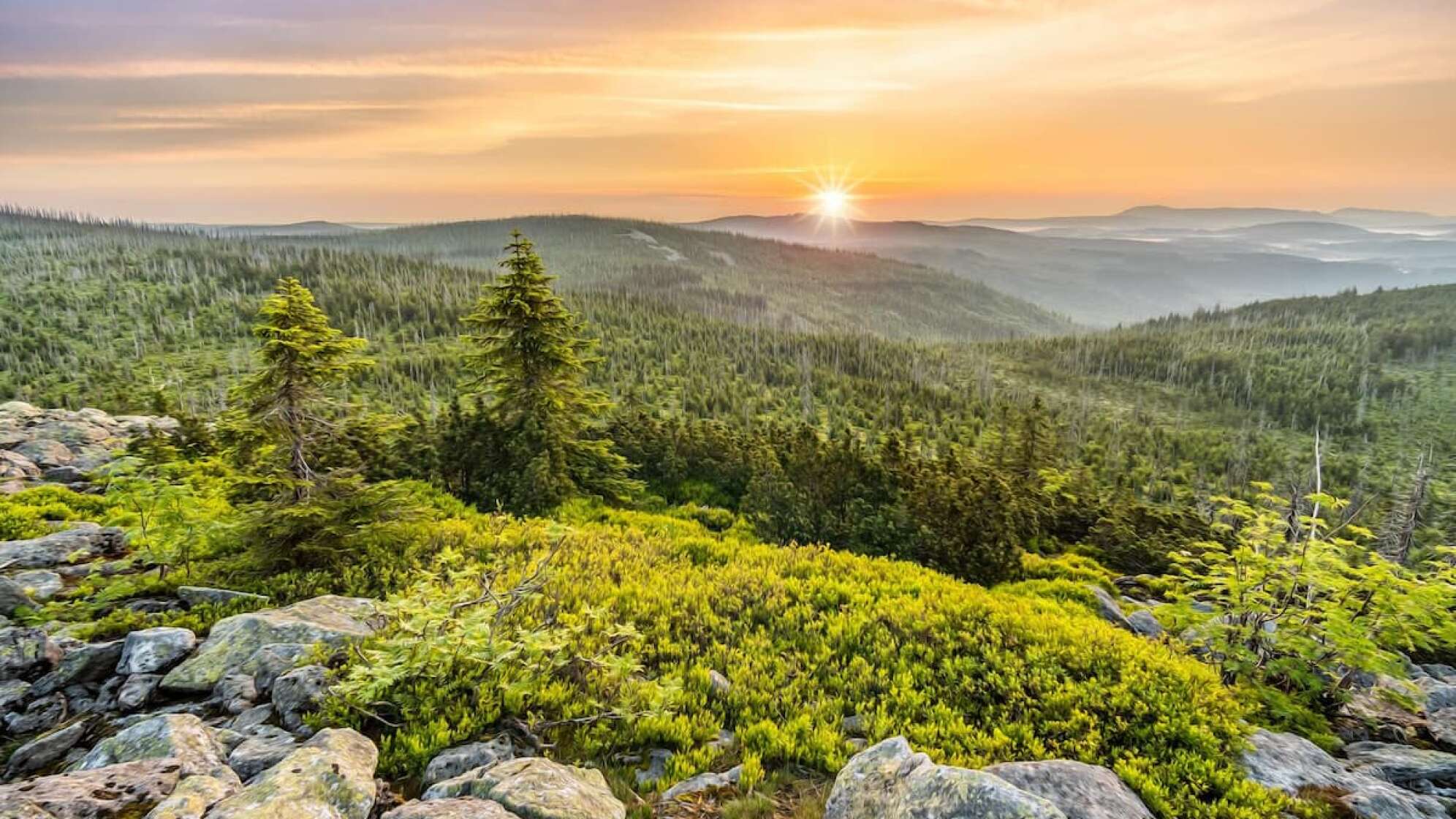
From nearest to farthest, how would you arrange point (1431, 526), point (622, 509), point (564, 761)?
point (564, 761) → point (622, 509) → point (1431, 526)

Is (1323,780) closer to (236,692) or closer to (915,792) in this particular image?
(915,792)

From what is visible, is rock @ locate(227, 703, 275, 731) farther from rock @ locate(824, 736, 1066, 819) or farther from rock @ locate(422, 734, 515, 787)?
rock @ locate(824, 736, 1066, 819)

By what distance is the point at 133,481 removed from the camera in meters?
11.1

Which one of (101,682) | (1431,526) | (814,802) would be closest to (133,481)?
(101,682)

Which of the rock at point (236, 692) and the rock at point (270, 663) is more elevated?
the rock at point (270, 663)

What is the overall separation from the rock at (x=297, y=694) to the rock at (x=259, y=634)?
73 cm

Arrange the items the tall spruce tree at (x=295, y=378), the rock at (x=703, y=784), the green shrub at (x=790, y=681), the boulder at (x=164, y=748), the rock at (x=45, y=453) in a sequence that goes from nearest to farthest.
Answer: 1. the boulder at (x=164, y=748)
2. the rock at (x=703, y=784)
3. the green shrub at (x=790, y=681)
4. the tall spruce tree at (x=295, y=378)
5. the rock at (x=45, y=453)

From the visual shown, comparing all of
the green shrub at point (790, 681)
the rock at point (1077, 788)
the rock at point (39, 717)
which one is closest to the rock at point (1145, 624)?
the green shrub at point (790, 681)

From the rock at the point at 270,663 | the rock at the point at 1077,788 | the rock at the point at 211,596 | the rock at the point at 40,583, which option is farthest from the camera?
the rock at the point at 40,583

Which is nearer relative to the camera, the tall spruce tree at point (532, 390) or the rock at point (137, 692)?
the rock at point (137, 692)

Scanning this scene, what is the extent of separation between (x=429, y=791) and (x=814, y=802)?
12.9ft

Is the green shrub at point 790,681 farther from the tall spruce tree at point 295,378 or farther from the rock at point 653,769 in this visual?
the tall spruce tree at point 295,378

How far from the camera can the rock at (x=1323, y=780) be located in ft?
21.4

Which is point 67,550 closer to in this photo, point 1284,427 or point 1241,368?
point 1284,427
